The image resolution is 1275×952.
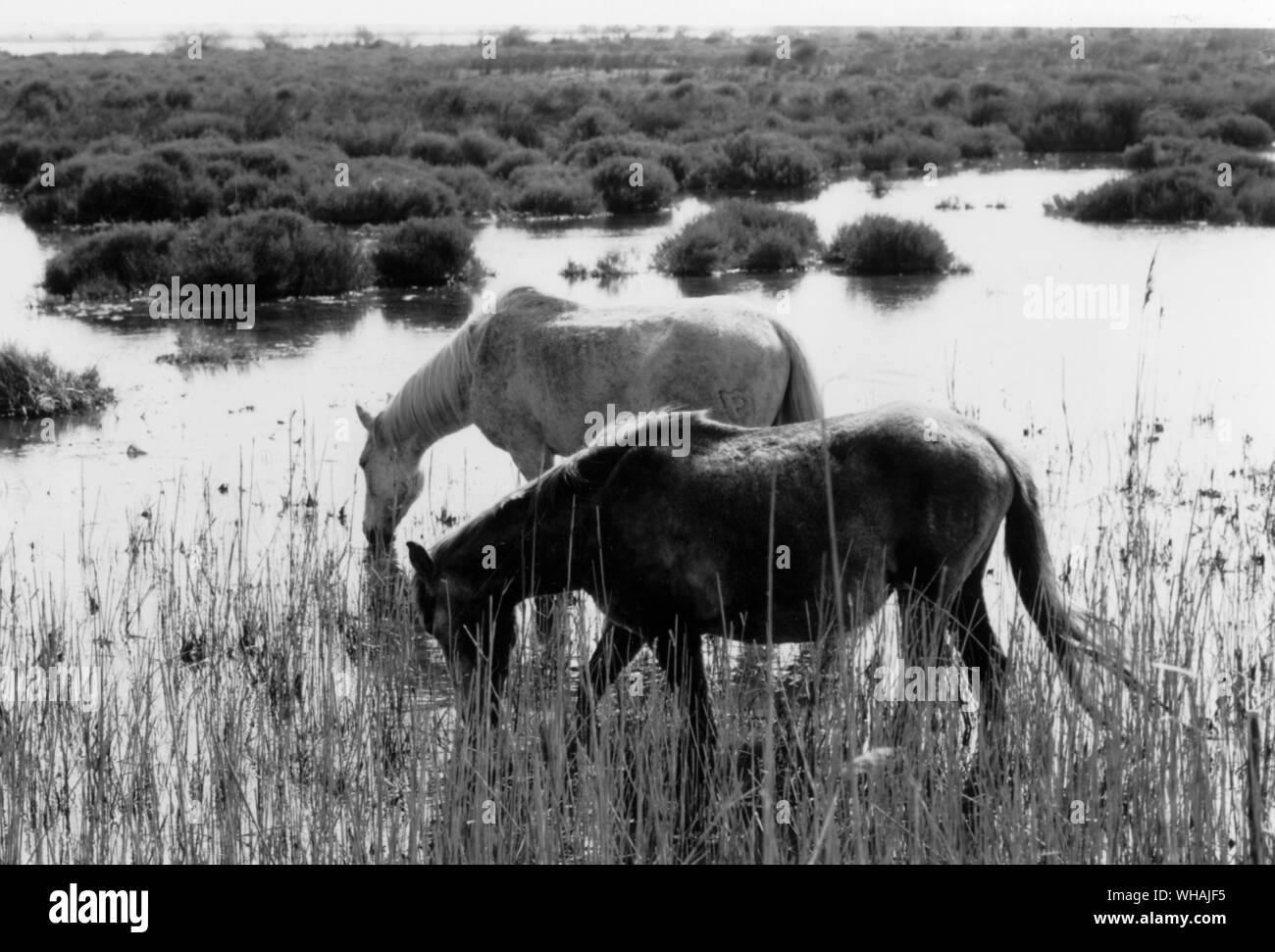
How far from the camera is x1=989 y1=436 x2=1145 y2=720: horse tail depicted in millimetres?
4781

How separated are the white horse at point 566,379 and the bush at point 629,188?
48.3ft

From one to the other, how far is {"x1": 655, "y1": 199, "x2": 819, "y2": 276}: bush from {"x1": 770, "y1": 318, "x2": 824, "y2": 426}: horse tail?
9444 millimetres

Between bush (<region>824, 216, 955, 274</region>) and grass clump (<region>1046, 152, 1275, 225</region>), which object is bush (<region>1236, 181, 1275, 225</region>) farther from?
bush (<region>824, 216, 955, 274</region>)

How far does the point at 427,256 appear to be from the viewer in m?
16.6

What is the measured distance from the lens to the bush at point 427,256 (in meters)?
16.6

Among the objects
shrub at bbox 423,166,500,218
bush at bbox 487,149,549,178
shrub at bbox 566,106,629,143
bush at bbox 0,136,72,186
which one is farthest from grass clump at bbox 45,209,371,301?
shrub at bbox 566,106,629,143

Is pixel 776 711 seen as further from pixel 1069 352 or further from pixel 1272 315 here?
pixel 1272 315

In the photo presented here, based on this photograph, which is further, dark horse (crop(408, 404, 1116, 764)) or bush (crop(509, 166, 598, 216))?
bush (crop(509, 166, 598, 216))

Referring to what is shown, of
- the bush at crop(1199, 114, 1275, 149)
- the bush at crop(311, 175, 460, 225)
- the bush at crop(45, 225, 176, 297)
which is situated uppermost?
the bush at crop(1199, 114, 1275, 149)

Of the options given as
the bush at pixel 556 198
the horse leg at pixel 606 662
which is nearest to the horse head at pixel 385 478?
the horse leg at pixel 606 662

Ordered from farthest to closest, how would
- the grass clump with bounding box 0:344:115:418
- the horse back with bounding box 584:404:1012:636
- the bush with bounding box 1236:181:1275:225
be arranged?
1. the bush with bounding box 1236:181:1275:225
2. the grass clump with bounding box 0:344:115:418
3. the horse back with bounding box 584:404:1012:636
